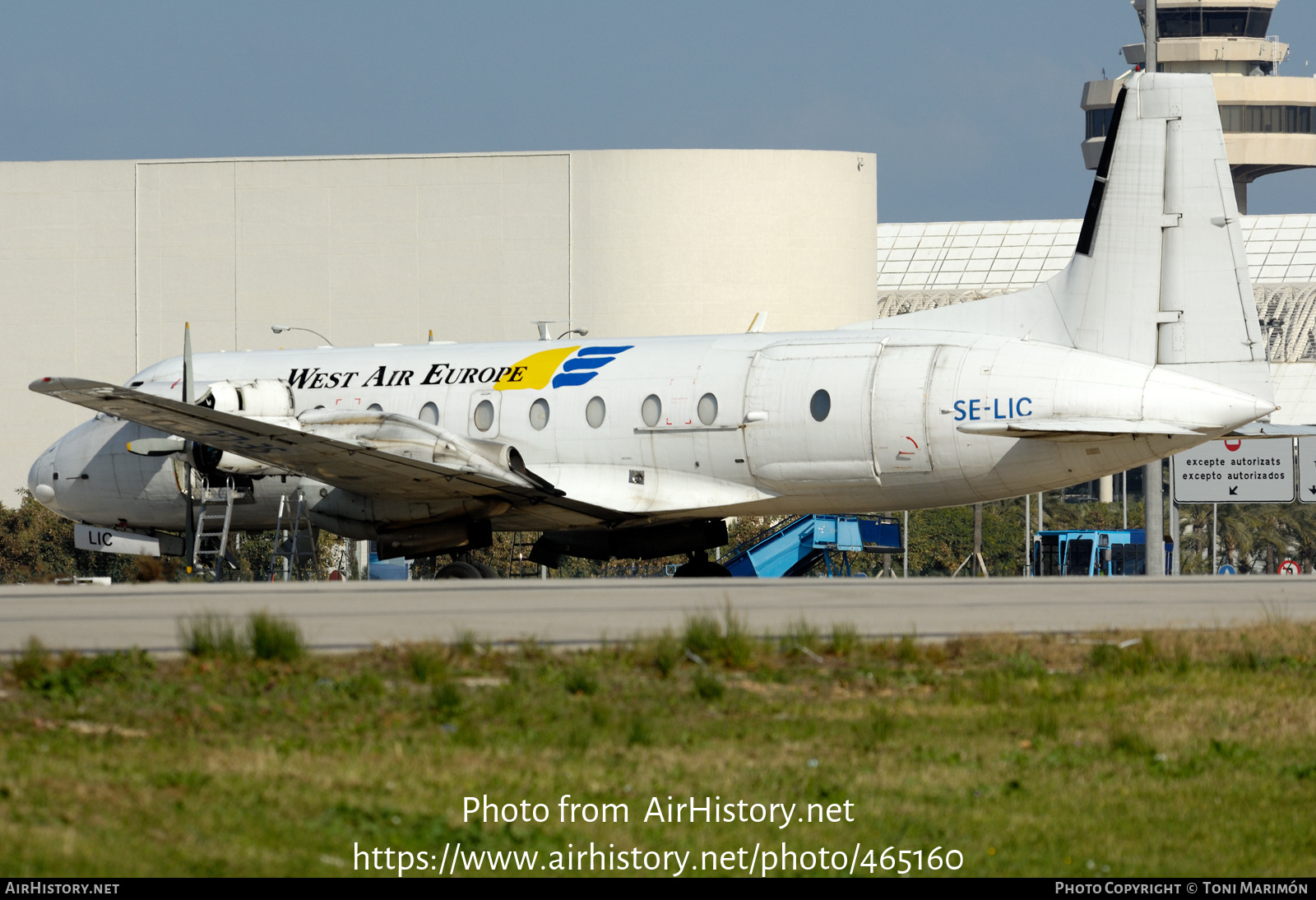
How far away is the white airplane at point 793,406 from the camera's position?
2358 cm

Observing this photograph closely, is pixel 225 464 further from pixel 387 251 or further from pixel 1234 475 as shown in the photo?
pixel 387 251

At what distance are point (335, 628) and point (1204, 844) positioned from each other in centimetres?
912

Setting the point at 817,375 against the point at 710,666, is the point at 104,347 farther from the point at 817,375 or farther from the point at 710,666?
the point at 710,666

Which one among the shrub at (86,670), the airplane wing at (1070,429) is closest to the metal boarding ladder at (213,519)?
the airplane wing at (1070,429)

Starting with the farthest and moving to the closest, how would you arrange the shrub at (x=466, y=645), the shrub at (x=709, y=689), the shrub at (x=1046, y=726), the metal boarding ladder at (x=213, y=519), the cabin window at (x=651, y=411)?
the metal boarding ladder at (x=213, y=519), the cabin window at (x=651, y=411), the shrub at (x=466, y=645), the shrub at (x=709, y=689), the shrub at (x=1046, y=726)

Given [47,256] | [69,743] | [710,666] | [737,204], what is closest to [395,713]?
[69,743]

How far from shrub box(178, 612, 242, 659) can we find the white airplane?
9.89m

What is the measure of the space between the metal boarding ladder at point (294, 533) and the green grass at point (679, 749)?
1582 cm

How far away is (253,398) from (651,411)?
296 inches

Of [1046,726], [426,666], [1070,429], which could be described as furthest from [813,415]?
[1046,726]

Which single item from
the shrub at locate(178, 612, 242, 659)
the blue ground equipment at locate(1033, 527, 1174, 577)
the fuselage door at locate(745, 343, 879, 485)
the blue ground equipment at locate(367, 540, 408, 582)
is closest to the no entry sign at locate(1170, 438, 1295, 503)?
the blue ground equipment at locate(1033, 527, 1174, 577)

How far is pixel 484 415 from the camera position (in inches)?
1077

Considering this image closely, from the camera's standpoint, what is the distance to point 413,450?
25953 mm

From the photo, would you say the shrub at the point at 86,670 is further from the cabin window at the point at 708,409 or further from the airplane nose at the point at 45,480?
the airplane nose at the point at 45,480
